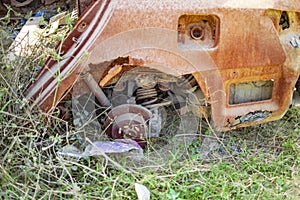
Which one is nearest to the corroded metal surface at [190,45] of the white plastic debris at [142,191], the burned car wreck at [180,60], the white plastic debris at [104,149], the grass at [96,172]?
the burned car wreck at [180,60]

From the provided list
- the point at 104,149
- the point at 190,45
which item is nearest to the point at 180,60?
the point at 190,45

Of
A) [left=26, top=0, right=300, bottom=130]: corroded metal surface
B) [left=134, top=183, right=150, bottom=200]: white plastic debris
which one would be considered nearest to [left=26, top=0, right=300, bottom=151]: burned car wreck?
[left=26, top=0, right=300, bottom=130]: corroded metal surface

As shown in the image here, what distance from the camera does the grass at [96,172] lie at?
7.12 feet

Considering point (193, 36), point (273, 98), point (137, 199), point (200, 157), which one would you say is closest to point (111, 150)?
point (137, 199)

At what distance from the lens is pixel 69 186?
2148mm

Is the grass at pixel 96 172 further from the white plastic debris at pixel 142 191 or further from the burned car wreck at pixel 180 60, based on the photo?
the burned car wreck at pixel 180 60

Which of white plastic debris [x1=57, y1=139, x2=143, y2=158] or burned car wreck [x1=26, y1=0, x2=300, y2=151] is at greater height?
burned car wreck [x1=26, y1=0, x2=300, y2=151]

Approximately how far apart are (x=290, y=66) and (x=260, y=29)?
1.15 ft

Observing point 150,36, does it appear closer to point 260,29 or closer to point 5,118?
point 260,29

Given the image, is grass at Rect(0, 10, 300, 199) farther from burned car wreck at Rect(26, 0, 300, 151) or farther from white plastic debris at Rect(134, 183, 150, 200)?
burned car wreck at Rect(26, 0, 300, 151)

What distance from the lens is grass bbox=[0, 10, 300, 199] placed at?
2170 millimetres

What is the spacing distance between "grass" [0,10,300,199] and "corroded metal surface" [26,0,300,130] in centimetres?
16

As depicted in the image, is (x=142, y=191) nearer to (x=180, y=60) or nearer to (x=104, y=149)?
(x=104, y=149)

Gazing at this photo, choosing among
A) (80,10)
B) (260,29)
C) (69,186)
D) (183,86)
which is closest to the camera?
(69,186)
